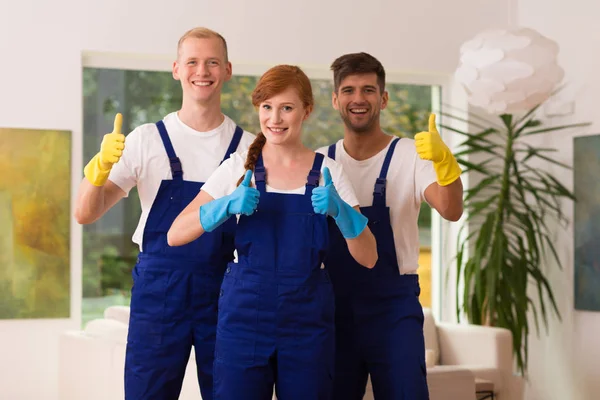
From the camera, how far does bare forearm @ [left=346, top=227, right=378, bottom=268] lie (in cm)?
251

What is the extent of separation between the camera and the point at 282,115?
2.57m

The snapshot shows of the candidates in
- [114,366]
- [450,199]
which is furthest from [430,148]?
[114,366]

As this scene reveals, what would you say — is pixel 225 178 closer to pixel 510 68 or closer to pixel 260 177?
pixel 260 177

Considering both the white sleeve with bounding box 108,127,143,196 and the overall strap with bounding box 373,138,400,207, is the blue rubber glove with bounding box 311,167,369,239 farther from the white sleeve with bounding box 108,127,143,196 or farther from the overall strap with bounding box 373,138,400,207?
the white sleeve with bounding box 108,127,143,196

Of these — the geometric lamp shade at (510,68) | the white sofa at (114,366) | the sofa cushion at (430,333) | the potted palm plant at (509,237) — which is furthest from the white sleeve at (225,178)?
the potted palm plant at (509,237)

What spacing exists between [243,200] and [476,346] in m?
3.05

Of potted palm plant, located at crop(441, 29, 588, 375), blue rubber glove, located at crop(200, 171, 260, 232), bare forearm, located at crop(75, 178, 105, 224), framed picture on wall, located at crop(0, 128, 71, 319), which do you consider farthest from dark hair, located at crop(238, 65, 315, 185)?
framed picture on wall, located at crop(0, 128, 71, 319)

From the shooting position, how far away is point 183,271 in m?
2.72

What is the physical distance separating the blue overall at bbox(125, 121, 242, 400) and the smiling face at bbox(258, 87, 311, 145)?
1.06 feet

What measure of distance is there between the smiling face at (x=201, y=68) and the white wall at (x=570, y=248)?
3.27m

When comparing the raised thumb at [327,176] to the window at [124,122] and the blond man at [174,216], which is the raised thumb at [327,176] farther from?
the window at [124,122]

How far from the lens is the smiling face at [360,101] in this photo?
9.54 feet

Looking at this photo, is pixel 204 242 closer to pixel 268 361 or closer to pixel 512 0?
pixel 268 361

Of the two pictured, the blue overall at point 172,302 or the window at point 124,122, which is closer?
the blue overall at point 172,302
